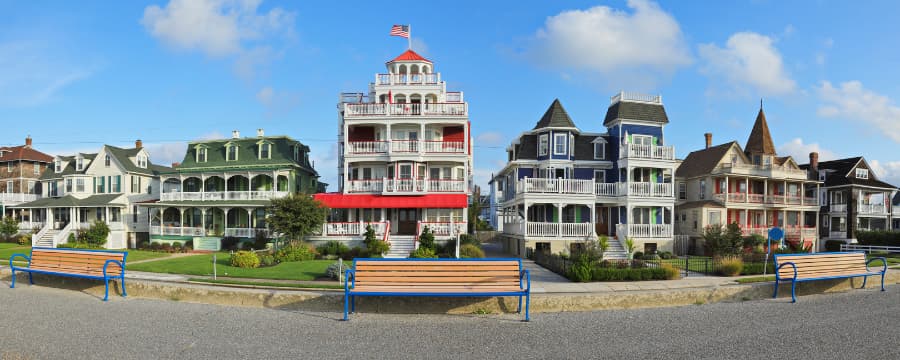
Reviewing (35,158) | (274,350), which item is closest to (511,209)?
(274,350)

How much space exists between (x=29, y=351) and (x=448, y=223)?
25.0 meters

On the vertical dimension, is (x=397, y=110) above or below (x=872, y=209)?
above

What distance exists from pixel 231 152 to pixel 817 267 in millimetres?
37683

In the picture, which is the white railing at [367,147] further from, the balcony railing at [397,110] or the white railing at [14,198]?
the white railing at [14,198]

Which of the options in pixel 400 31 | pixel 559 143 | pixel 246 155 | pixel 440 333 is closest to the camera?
pixel 440 333

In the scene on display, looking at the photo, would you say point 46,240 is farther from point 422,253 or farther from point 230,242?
point 422,253

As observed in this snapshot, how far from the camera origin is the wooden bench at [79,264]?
43.6 feet

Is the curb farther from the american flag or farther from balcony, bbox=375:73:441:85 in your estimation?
the american flag

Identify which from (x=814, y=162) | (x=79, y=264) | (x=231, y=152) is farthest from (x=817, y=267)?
(x=814, y=162)

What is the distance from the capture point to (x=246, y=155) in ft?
129

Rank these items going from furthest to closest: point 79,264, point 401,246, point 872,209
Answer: point 872,209
point 401,246
point 79,264

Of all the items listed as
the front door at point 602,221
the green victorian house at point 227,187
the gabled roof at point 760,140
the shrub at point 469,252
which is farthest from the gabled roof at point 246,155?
the gabled roof at point 760,140

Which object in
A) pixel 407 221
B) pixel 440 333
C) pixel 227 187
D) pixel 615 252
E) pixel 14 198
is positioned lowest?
pixel 615 252

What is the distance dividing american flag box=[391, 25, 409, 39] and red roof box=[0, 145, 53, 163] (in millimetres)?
43176
